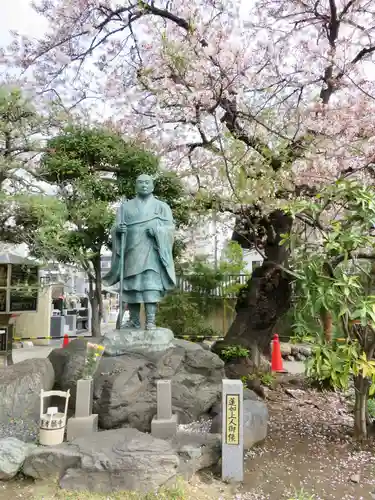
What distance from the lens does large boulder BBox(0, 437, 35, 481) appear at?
12.7ft

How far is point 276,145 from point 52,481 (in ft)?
20.9

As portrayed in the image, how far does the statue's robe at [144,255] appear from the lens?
5.94m

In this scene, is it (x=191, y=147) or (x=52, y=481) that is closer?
(x=52, y=481)

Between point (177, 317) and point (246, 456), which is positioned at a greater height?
point (177, 317)

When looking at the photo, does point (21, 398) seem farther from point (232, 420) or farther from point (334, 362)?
point (334, 362)

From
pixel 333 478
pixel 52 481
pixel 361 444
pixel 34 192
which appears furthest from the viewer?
pixel 34 192

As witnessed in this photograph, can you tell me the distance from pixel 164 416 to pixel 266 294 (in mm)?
4562

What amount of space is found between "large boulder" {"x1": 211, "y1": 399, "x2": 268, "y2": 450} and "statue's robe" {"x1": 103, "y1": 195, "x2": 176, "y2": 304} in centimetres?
194

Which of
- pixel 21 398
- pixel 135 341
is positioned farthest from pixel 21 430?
pixel 135 341

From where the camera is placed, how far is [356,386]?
5125 millimetres

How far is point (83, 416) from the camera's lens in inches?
178

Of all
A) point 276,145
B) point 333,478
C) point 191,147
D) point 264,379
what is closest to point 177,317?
point 264,379

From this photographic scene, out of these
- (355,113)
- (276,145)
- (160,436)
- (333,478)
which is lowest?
(333,478)

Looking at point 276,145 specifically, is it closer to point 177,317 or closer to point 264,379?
point 264,379
